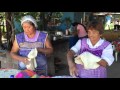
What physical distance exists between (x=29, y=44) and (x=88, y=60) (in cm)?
91

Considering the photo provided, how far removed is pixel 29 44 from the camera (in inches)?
203

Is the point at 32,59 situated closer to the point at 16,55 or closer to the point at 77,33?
the point at 16,55

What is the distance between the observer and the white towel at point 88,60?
4.93 metres

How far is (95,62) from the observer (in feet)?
16.2

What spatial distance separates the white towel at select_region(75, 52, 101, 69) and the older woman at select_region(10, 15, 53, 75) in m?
0.46

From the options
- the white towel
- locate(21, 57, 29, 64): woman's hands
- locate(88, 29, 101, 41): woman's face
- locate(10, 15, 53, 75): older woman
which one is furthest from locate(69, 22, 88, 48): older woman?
locate(21, 57, 29, 64): woman's hands

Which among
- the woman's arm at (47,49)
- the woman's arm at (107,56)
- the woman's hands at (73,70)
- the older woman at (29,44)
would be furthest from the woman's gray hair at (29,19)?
the woman's arm at (107,56)

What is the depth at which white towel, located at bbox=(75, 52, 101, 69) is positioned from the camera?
4.93 metres

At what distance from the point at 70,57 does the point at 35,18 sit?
2.53ft

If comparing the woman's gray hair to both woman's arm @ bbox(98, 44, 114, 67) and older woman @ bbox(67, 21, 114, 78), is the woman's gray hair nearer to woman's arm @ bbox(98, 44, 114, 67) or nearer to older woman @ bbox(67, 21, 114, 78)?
older woman @ bbox(67, 21, 114, 78)

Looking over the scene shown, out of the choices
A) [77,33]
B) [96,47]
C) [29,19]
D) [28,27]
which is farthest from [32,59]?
[96,47]
